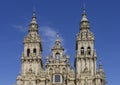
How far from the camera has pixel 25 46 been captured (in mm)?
84188

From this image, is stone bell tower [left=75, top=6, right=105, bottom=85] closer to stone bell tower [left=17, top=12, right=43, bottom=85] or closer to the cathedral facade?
the cathedral facade

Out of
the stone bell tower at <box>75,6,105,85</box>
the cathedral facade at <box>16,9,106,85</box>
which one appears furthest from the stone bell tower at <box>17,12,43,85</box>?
the stone bell tower at <box>75,6,105,85</box>

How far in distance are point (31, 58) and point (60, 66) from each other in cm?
659

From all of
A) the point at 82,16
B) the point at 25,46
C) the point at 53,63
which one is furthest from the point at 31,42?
the point at 82,16

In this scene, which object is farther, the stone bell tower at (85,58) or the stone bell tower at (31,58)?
the stone bell tower at (31,58)

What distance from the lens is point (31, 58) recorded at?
8238cm

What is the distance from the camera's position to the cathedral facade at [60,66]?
8006cm

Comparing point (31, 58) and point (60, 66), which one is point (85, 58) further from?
point (31, 58)

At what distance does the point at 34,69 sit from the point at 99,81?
46.8 feet


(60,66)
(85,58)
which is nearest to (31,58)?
(60,66)

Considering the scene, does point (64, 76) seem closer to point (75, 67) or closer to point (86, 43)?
point (75, 67)

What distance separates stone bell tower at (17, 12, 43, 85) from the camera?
264ft

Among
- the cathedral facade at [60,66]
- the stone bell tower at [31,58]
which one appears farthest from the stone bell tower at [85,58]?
the stone bell tower at [31,58]

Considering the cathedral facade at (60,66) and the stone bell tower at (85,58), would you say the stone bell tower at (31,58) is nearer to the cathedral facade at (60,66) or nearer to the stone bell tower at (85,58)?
the cathedral facade at (60,66)
